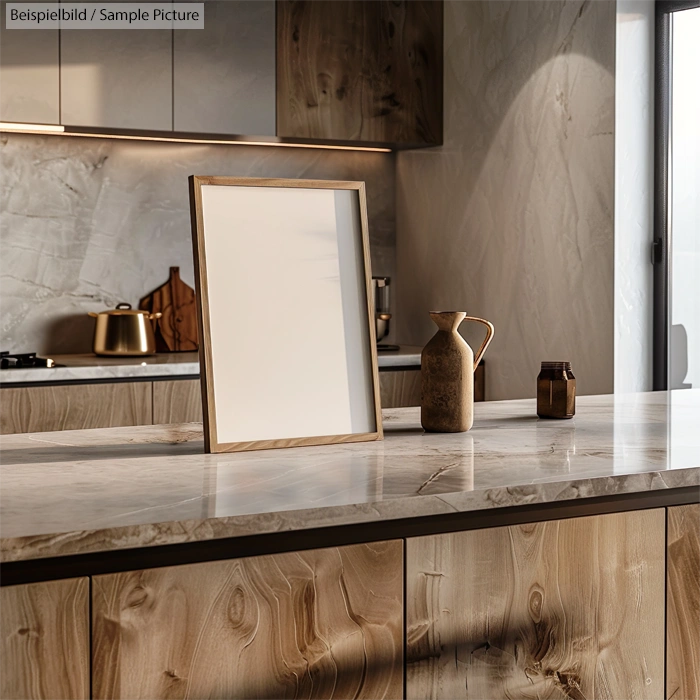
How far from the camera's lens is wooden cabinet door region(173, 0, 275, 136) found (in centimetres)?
356

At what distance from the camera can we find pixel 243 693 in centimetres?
114

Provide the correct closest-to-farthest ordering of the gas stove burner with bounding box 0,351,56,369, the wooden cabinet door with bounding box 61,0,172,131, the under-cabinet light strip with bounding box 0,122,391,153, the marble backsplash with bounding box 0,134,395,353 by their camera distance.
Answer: the gas stove burner with bounding box 0,351,56,369 < the wooden cabinet door with bounding box 61,0,172,131 < the under-cabinet light strip with bounding box 0,122,391,153 < the marble backsplash with bounding box 0,134,395,353

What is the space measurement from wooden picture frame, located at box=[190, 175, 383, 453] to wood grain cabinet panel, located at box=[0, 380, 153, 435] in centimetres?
175

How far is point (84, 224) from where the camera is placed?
382 centimetres

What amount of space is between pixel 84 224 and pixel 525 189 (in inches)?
67.9

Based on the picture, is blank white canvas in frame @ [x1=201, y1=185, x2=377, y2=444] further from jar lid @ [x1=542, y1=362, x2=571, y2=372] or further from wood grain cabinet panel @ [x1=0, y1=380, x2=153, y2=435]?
wood grain cabinet panel @ [x1=0, y1=380, x2=153, y2=435]

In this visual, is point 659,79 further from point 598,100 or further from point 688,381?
point 688,381

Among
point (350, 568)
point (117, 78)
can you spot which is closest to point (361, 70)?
point (117, 78)

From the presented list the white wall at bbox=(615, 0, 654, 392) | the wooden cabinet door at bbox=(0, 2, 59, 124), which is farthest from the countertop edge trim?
the wooden cabinet door at bbox=(0, 2, 59, 124)

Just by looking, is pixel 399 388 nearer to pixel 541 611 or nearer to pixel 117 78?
pixel 117 78

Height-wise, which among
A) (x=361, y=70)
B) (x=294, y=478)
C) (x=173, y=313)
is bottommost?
(x=294, y=478)

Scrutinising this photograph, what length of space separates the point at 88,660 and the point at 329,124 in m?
3.05

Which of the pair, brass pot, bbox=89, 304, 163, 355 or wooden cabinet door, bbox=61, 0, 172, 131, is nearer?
wooden cabinet door, bbox=61, 0, 172, 131

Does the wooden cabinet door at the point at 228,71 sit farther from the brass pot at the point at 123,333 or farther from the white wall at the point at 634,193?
the white wall at the point at 634,193
